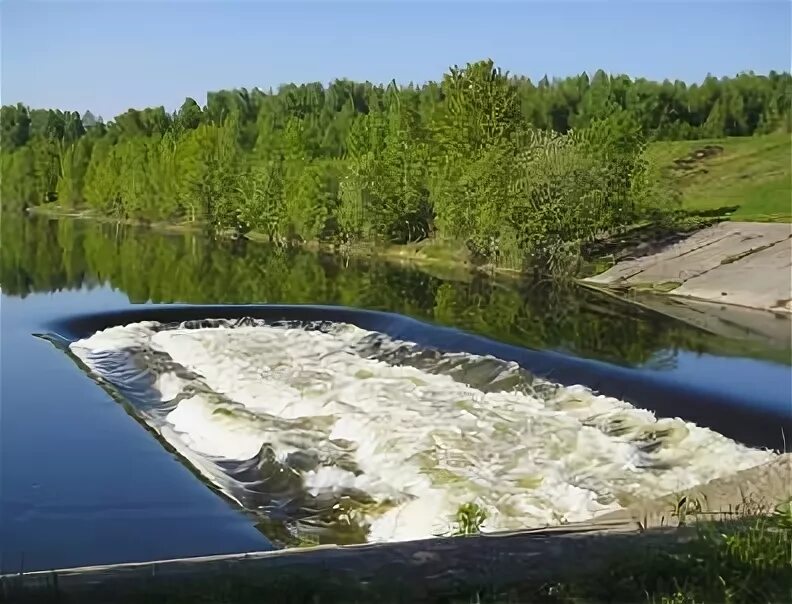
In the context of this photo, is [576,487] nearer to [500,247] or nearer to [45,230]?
[500,247]

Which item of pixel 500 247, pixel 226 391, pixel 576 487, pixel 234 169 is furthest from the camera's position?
pixel 234 169

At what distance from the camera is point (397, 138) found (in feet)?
67.4

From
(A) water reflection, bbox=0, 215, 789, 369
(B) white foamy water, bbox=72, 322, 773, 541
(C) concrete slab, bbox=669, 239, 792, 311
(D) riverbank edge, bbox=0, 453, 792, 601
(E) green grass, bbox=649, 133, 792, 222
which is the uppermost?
→ (E) green grass, bbox=649, 133, 792, 222

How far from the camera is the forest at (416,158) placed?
54.1 feet


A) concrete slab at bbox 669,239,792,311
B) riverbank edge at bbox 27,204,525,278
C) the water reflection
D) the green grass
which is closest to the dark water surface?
the water reflection

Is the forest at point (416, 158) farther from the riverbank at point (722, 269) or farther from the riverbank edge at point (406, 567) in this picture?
the riverbank edge at point (406, 567)

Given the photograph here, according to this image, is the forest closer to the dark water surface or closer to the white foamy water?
the dark water surface

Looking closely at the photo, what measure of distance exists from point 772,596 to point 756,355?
768 cm

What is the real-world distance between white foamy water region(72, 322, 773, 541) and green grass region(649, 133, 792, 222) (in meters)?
9.97

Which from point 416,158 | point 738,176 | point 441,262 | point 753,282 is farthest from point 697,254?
point 416,158

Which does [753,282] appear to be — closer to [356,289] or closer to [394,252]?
[356,289]

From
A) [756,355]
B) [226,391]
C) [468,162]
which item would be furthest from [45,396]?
[468,162]

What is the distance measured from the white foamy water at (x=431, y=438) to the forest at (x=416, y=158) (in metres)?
8.20

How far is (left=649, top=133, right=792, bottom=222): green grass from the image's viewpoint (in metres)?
17.1
